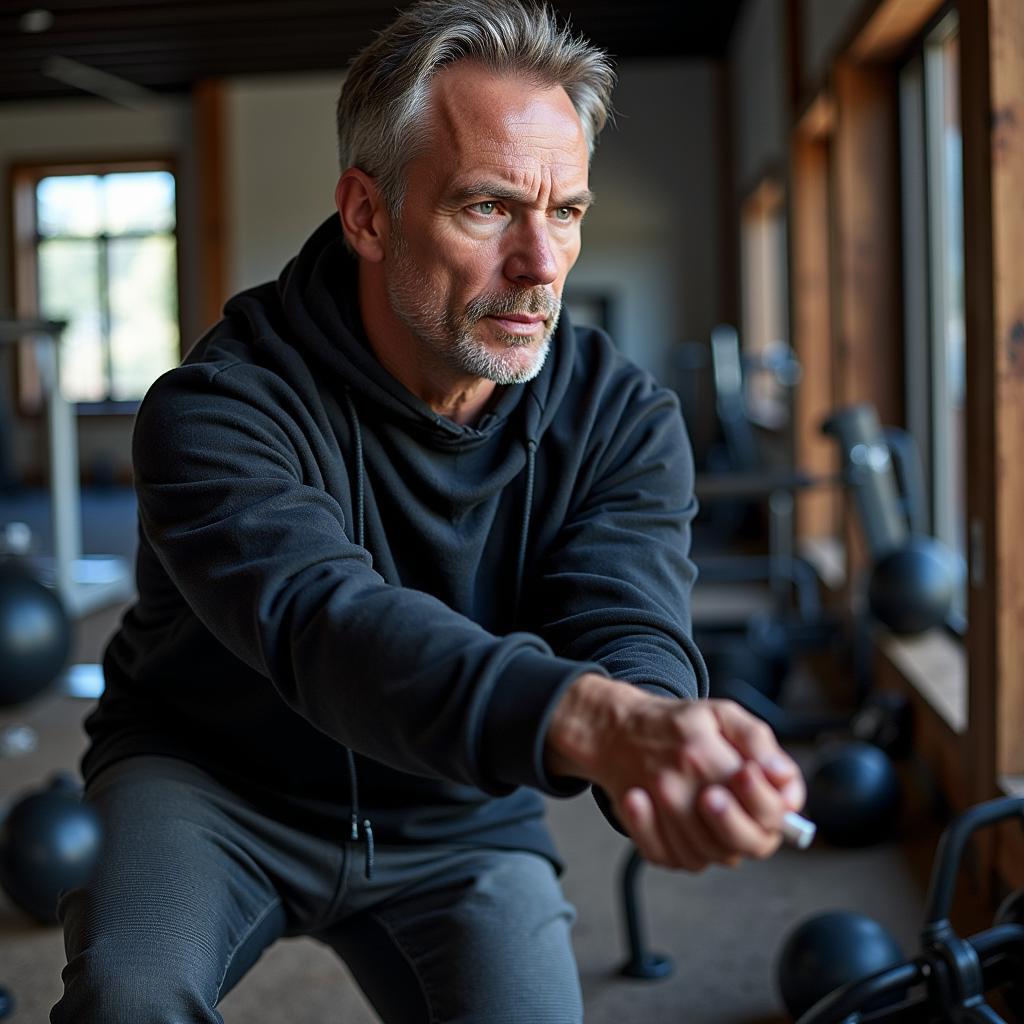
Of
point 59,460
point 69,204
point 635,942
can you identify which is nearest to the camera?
point 635,942

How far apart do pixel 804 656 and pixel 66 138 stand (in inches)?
327

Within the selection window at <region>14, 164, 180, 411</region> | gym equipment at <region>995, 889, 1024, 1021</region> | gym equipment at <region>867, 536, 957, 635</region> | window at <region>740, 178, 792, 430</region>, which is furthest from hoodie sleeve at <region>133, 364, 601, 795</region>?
window at <region>14, 164, 180, 411</region>

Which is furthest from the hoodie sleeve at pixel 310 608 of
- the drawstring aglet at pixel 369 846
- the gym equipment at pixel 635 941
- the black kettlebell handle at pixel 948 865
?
the gym equipment at pixel 635 941

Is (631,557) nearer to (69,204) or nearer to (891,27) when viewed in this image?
(891,27)

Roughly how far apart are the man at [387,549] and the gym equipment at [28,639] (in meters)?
0.84

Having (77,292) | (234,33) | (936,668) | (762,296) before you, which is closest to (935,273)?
(936,668)

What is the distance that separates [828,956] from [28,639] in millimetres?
1348

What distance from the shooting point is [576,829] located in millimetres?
2955

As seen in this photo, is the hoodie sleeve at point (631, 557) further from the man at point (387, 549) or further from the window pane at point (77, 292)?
the window pane at point (77, 292)

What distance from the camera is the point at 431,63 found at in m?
1.18

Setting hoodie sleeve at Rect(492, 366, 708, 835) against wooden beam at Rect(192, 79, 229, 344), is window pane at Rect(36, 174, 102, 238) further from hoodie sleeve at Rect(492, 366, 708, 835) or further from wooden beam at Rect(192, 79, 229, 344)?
hoodie sleeve at Rect(492, 366, 708, 835)

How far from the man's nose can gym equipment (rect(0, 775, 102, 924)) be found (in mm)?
628

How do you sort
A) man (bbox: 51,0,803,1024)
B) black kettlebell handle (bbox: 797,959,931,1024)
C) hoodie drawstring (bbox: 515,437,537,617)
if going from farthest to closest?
black kettlebell handle (bbox: 797,959,931,1024), hoodie drawstring (bbox: 515,437,537,617), man (bbox: 51,0,803,1024)

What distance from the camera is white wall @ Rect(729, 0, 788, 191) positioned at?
6.18 meters
